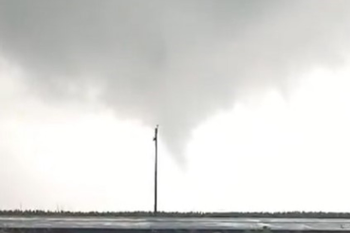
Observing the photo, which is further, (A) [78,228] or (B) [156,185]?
(B) [156,185]

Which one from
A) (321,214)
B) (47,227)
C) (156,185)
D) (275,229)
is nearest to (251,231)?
(275,229)

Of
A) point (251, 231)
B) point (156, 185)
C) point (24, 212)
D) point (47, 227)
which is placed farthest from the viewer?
point (156, 185)

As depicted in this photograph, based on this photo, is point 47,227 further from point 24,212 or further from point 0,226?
point 24,212

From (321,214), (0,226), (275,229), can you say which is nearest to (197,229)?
(275,229)

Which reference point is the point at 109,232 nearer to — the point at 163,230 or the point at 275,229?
the point at 163,230

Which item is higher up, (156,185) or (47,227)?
(156,185)

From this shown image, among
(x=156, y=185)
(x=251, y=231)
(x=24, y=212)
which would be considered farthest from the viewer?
(x=156, y=185)

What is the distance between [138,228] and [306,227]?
528cm

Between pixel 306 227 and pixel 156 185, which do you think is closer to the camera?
pixel 306 227

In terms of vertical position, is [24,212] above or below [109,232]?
above

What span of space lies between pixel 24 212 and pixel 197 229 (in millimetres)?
15697

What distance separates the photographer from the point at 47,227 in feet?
65.3

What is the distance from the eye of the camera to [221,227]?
20438 millimetres

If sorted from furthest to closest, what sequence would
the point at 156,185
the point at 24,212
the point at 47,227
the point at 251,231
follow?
the point at 156,185 < the point at 24,212 < the point at 47,227 < the point at 251,231
